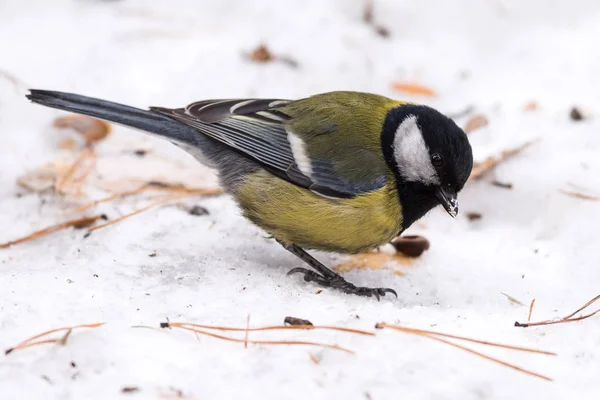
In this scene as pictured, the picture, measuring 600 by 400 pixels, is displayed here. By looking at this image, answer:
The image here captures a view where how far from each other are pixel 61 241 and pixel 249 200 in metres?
0.82

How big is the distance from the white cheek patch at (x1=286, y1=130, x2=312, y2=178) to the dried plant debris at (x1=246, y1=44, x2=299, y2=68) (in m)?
1.65

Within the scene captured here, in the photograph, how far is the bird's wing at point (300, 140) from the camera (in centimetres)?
293

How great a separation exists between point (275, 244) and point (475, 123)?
5.11ft

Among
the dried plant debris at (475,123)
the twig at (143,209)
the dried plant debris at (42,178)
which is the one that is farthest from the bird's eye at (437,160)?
the dried plant debris at (42,178)

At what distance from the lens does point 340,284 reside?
2.95 meters

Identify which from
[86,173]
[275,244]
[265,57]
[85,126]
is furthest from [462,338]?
[265,57]

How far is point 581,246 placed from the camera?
3.17 m

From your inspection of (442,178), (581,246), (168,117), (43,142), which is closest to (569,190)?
(581,246)

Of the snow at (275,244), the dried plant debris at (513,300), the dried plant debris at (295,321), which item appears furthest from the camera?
the dried plant debris at (513,300)

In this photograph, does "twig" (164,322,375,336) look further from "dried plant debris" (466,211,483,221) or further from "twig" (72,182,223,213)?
"dried plant debris" (466,211,483,221)

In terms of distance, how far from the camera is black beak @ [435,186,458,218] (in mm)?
2891

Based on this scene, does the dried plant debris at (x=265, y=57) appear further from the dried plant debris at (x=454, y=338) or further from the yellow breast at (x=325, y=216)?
the dried plant debris at (x=454, y=338)

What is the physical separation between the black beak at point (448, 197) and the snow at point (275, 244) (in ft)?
1.03

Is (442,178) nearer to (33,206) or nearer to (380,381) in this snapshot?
(380,381)
